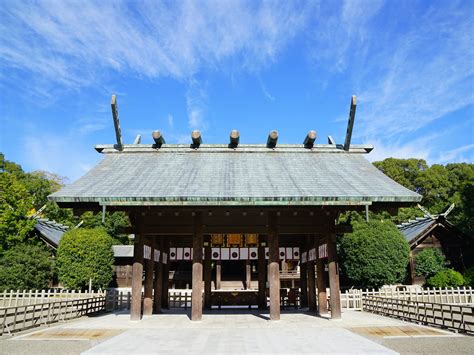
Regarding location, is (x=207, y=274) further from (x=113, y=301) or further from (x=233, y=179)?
(x=233, y=179)

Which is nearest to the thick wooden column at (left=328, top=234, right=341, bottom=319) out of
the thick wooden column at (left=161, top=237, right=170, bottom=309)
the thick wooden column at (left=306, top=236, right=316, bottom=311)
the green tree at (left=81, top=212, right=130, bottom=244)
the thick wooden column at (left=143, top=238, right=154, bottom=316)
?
the thick wooden column at (left=306, top=236, right=316, bottom=311)

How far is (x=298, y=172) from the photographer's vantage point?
1609 cm

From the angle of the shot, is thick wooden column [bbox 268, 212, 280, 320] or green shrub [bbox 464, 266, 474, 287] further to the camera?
green shrub [bbox 464, 266, 474, 287]

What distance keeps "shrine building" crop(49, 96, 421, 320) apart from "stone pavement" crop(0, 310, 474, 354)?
4.33 feet

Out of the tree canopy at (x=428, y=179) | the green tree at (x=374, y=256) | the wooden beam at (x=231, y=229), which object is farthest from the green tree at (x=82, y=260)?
the tree canopy at (x=428, y=179)

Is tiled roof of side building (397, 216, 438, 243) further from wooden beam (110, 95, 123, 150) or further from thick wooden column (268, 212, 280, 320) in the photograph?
wooden beam (110, 95, 123, 150)

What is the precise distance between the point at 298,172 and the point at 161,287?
9533mm

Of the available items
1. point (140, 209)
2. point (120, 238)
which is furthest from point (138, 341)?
point (120, 238)

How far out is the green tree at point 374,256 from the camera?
90.7 ft

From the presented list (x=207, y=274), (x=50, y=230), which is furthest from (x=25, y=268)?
(x=207, y=274)

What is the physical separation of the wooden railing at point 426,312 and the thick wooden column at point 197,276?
856cm

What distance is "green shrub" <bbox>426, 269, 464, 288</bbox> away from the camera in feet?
88.8

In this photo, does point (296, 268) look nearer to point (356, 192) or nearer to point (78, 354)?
point (356, 192)

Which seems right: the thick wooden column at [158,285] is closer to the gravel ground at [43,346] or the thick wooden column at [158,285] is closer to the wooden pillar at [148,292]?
the wooden pillar at [148,292]
